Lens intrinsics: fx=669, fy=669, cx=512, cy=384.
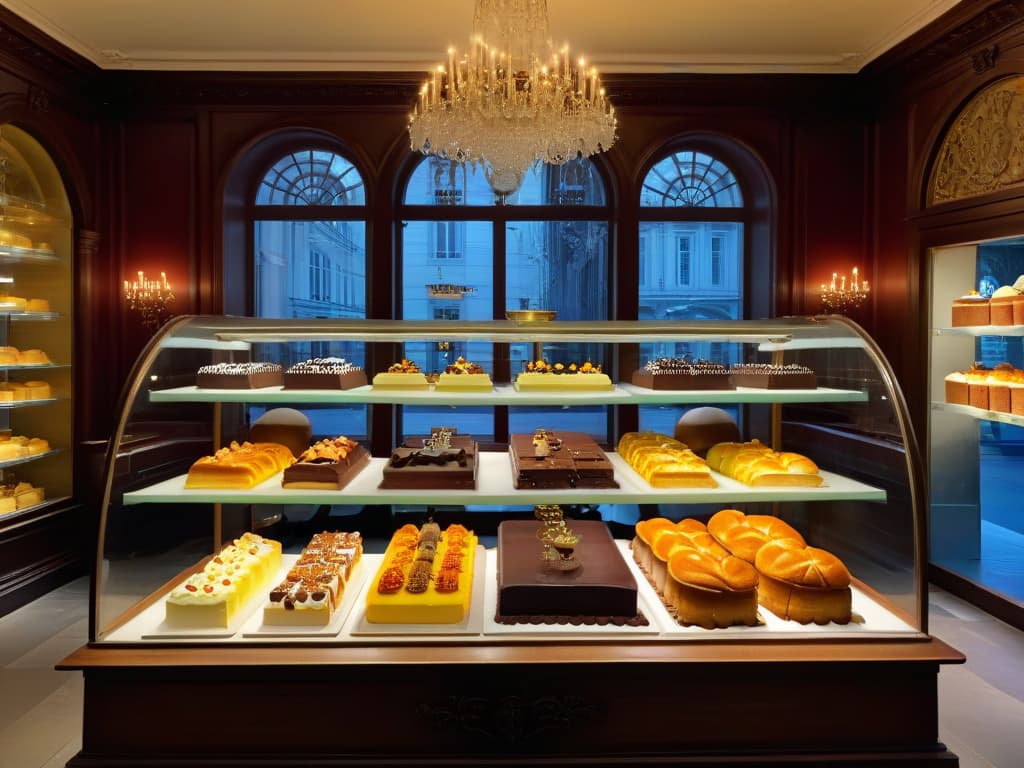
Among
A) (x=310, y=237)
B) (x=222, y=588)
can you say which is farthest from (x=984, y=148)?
(x=310, y=237)

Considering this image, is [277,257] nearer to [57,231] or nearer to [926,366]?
[57,231]

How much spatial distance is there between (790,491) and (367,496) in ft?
5.69

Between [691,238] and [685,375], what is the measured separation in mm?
4338

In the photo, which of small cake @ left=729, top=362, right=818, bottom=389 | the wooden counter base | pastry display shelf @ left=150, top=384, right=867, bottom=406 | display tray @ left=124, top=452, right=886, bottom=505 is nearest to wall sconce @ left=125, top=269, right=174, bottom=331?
pastry display shelf @ left=150, top=384, right=867, bottom=406

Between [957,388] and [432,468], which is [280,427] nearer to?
[432,468]

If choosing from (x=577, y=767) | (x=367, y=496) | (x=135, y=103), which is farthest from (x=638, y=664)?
(x=135, y=103)

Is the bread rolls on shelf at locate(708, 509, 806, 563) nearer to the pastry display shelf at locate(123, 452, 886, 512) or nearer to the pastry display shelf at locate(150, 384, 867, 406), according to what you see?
the pastry display shelf at locate(123, 452, 886, 512)

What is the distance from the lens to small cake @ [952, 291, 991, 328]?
488cm

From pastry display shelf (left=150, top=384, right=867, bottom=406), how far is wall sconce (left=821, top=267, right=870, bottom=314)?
3633mm

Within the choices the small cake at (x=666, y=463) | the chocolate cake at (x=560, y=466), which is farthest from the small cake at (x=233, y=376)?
the small cake at (x=666, y=463)

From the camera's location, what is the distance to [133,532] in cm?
269

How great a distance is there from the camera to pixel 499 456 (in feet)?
11.5

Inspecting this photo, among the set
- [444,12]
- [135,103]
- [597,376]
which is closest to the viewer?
[597,376]

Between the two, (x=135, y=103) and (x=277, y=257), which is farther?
(x=277, y=257)
